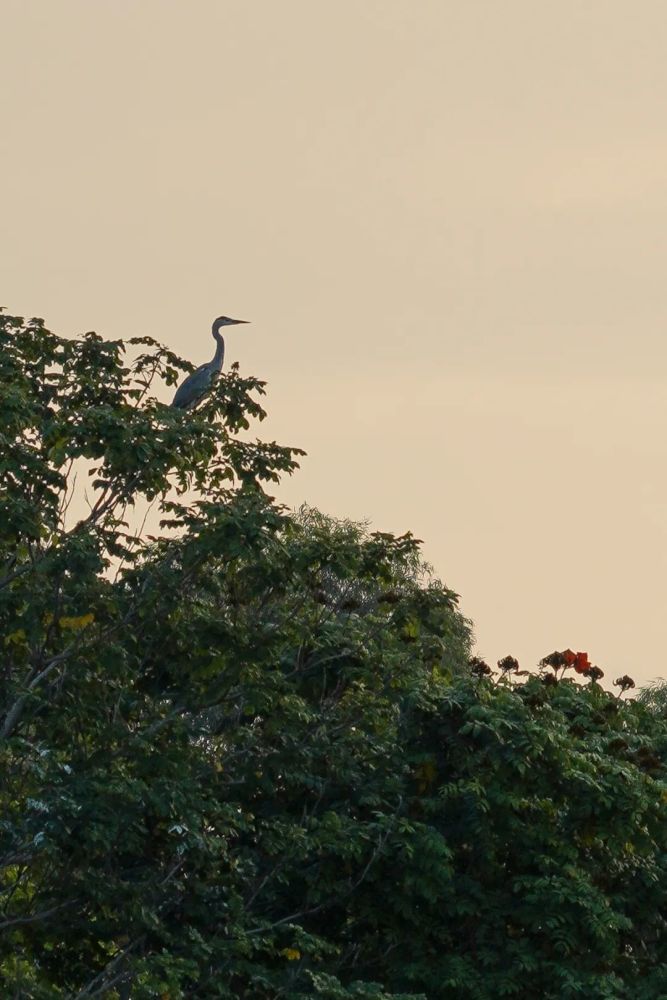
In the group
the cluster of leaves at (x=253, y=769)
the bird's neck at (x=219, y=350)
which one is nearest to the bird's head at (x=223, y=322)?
the bird's neck at (x=219, y=350)

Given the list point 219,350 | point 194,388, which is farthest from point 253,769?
point 219,350

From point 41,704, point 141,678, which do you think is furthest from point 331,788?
point 41,704

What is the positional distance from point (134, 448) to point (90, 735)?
2.80 metres

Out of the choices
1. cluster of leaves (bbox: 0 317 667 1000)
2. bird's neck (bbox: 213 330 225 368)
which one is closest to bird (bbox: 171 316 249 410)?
cluster of leaves (bbox: 0 317 667 1000)

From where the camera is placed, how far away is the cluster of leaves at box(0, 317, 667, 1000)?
16266 millimetres

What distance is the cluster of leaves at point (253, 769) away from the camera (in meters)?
16.3

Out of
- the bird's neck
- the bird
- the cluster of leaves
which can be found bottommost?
the cluster of leaves

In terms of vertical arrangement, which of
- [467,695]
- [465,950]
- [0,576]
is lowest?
[465,950]

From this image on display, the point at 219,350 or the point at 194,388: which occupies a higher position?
the point at 219,350

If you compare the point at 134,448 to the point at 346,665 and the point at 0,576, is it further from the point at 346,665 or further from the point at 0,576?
the point at 346,665

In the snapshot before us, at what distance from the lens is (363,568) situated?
55.9 ft

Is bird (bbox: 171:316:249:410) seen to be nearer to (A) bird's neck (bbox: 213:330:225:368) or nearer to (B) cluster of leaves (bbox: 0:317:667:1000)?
(B) cluster of leaves (bbox: 0:317:667:1000)

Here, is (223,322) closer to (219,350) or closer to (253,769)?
(219,350)

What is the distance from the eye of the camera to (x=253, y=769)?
1784cm
